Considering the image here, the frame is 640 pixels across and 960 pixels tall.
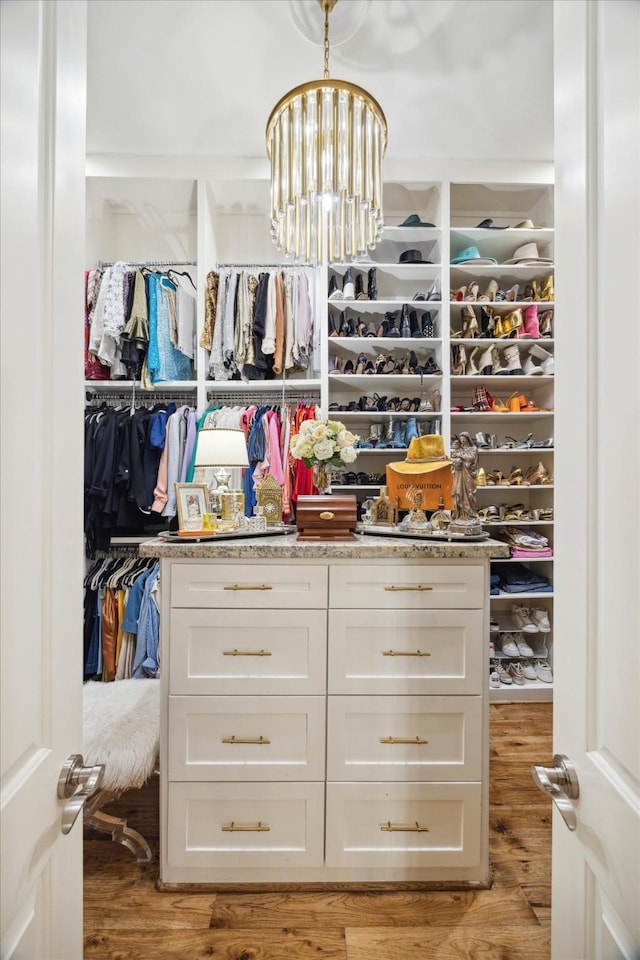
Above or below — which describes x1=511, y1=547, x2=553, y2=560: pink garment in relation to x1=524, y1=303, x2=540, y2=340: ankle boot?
below

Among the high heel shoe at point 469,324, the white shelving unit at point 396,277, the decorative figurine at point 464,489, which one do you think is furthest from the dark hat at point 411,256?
the decorative figurine at point 464,489

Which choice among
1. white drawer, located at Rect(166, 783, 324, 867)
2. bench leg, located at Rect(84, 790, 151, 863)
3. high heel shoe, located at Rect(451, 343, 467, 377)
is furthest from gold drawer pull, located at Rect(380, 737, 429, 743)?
high heel shoe, located at Rect(451, 343, 467, 377)

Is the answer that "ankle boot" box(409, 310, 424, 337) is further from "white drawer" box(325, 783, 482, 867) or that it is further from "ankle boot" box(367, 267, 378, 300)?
"white drawer" box(325, 783, 482, 867)

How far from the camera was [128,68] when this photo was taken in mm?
2414

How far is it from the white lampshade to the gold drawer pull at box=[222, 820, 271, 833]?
1192 millimetres

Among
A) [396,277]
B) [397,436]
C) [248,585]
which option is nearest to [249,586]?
[248,585]

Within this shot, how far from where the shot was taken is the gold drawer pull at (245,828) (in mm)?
1481

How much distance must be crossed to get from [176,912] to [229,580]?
39.1 inches

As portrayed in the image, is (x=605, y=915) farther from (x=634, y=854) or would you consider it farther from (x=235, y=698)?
(x=235, y=698)

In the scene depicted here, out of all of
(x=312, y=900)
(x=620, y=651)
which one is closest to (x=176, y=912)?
(x=312, y=900)

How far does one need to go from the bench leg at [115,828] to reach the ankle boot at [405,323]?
8.92 feet

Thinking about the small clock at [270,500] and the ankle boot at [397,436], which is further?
the ankle boot at [397,436]

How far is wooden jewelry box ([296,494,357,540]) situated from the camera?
66.3 inches

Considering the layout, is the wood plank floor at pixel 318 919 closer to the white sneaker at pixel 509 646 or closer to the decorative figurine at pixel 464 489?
the decorative figurine at pixel 464 489
